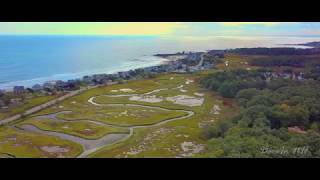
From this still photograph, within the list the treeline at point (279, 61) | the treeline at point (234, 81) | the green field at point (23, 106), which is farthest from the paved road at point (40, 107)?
the treeline at point (279, 61)

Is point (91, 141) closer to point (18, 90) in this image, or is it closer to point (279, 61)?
point (18, 90)

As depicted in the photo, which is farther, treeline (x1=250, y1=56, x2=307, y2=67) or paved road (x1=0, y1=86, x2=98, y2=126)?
treeline (x1=250, y1=56, x2=307, y2=67)

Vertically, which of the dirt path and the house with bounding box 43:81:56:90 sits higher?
the house with bounding box 43:81:56:90

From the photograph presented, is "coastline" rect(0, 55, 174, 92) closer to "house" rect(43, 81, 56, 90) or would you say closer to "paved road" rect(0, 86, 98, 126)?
"house" rect(43, 81, 56, 90)

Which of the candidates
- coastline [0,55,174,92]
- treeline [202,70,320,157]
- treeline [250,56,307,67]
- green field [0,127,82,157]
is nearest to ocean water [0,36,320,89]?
coastline [0,55,174,92]

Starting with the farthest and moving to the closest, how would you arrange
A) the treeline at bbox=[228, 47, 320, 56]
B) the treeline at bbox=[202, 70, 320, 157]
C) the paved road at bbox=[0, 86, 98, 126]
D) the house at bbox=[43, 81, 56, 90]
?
the treeline at bbox=[228, 47, 320, 56], the house at bbox=[43, 81, 56, 90], the paved road at bbox=[0, 86, 98, 126], the treeline at bbox=[202, 70, 320, 157]
